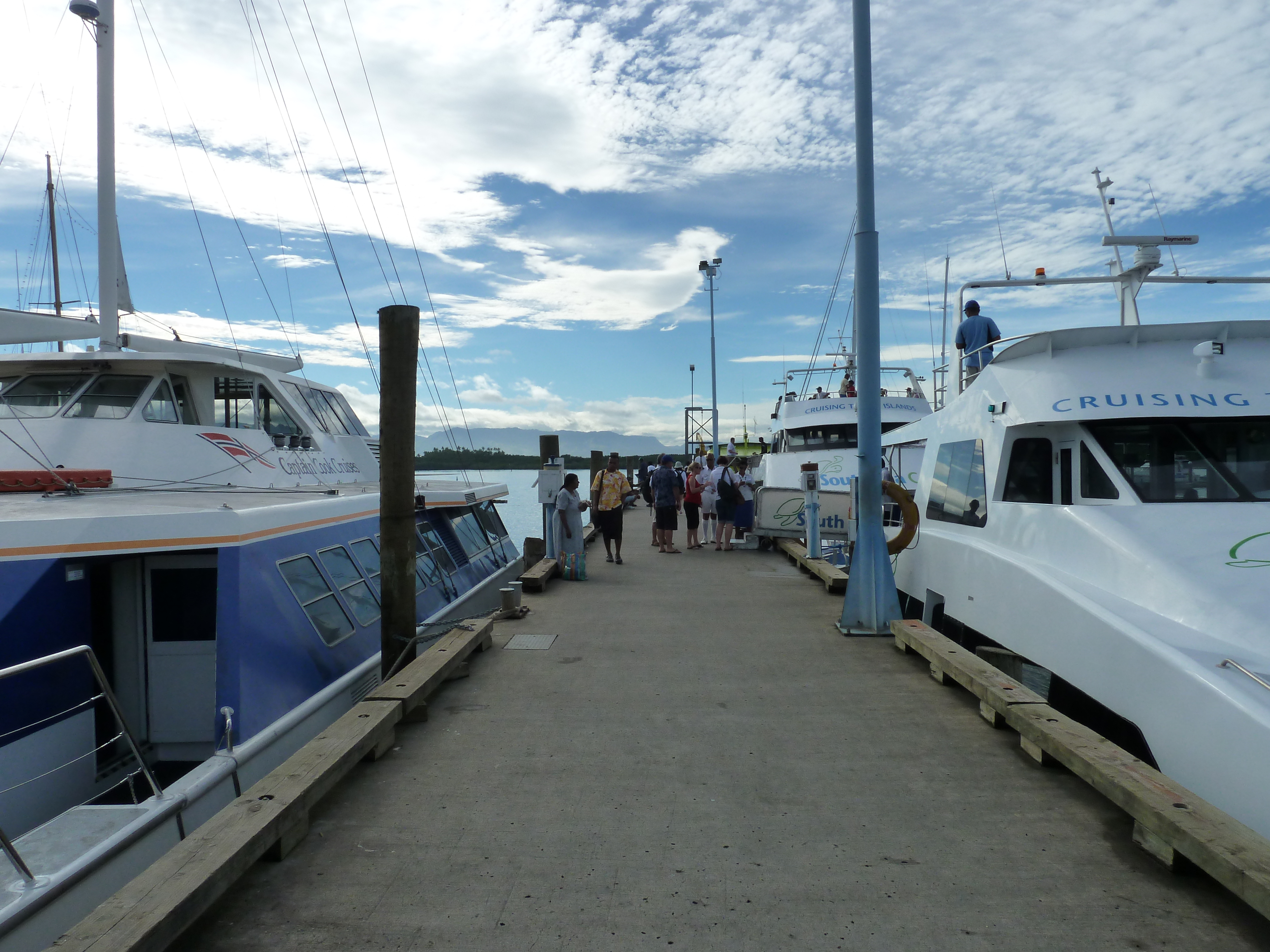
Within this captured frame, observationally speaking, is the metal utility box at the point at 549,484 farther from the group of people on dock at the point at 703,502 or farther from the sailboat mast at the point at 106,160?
the sailboat mast at the point at 106,160

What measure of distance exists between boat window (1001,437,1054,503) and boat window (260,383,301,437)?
28.0 ft

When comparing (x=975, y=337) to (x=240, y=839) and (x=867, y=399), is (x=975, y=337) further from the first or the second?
(x=240, y=839)

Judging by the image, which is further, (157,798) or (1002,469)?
(1002,469)

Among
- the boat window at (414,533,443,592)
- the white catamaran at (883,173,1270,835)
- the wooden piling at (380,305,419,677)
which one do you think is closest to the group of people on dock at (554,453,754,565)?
the boat window at (414,533,443,592)

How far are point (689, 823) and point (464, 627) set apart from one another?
3.69m

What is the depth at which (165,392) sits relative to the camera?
366 inches

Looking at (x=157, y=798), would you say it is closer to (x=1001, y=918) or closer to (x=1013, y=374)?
(x=1001, y=918)

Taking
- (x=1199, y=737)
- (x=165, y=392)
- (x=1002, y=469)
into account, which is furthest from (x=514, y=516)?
(x=1199, y=737)

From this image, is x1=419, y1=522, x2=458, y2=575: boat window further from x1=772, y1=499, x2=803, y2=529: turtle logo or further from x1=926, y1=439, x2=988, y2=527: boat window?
x1=772, y1=499, x2=803, y2=529: turtle logo

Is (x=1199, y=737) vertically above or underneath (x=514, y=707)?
above

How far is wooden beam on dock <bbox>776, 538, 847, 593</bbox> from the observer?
10102 millimetres

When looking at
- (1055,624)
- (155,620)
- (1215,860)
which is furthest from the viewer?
(155,620)

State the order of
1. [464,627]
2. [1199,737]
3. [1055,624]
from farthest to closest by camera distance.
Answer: [464,627] → [1055,624] → [1199,737]

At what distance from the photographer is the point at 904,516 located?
8.51 meters
